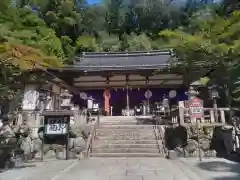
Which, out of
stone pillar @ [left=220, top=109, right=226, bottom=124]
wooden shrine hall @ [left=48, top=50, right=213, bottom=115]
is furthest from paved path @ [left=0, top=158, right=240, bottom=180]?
wooden shrine hall @ [left=48, top=50, right=213, bottom=115]

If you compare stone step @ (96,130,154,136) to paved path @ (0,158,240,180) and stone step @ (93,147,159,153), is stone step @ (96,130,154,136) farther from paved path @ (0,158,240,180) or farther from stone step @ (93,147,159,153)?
paved path @ (0,158,240,180)

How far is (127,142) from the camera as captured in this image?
39.3 feet

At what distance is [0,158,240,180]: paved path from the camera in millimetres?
6918

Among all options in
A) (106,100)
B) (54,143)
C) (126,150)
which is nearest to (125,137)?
(126,150)

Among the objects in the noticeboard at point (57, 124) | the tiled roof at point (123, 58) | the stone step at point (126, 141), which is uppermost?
the tiled roof at point (123, 58)

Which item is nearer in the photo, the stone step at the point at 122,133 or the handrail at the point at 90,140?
the handrail at the point at 90,140

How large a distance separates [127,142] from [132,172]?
14.6 ft

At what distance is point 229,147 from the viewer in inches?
426

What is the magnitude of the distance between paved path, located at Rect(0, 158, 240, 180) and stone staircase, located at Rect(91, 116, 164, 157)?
6.28ft

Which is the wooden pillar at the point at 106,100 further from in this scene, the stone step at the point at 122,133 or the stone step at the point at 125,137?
the stone step at the point at 125,137

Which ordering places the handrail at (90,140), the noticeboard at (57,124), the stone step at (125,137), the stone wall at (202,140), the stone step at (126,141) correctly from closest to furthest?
the noticeboard at (57,124) < the stone wall at (202,140) < the handrail at (90,140) < the stone step at (126,141) < the stone step at (125,137)

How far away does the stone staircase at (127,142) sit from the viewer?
1109cm

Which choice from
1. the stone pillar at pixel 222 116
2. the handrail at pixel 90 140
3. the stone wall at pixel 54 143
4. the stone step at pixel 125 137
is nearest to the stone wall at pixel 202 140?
the stone pillar at pixel 222 116

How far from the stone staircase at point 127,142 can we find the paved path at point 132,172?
6.28 feet
